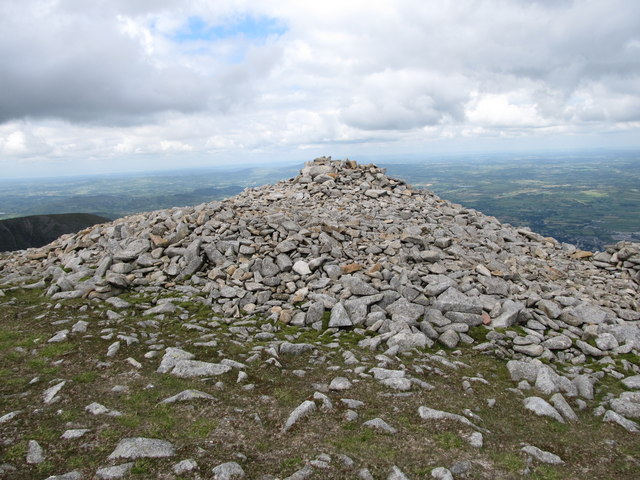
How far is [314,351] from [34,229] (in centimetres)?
10906

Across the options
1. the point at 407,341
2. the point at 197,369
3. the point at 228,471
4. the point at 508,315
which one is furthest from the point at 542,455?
the point at 197,369

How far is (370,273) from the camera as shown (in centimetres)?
1780

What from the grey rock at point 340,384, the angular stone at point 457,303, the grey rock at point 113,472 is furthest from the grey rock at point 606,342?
the grey rock at point 113,472

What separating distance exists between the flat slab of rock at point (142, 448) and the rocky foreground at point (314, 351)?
0.04 metres

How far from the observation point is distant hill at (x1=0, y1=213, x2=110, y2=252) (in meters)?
86.2

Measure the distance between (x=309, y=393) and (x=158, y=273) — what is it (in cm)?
1223

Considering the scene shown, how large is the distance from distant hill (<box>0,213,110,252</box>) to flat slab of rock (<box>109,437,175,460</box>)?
95633mm

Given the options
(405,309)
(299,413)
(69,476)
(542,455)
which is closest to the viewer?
(69,476)

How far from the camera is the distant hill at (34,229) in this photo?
86.2 meters

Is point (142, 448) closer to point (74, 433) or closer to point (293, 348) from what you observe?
point (74, 433)

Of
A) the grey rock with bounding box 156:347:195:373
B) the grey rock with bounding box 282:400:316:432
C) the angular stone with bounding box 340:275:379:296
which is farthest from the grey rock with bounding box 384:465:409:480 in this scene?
the angular stone with bounding box 340:275:379:296

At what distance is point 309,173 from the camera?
33562mm

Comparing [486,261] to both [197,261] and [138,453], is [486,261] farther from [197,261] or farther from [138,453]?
[138,453]

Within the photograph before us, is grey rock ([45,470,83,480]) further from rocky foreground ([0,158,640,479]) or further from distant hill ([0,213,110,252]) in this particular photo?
distant hill ([0,213,110,252])
